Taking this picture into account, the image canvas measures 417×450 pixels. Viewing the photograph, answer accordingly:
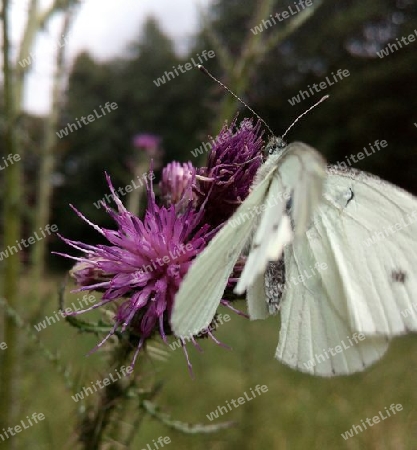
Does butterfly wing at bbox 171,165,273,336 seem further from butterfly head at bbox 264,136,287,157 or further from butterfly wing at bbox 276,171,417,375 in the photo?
butterfly wing at bbox 276,171,417,375

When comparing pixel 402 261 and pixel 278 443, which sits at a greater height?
pixel 402 261

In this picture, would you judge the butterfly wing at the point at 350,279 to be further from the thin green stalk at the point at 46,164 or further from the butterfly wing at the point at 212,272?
the thin green stalk at the point at 46,164

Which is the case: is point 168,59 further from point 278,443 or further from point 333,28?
point 278,443

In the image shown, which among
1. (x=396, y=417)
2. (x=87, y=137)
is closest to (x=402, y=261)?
(x=396, y=417)

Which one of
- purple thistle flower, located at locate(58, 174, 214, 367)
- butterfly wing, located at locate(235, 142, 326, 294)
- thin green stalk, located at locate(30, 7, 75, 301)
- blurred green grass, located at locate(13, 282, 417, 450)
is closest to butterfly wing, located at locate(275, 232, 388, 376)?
butterfly wing, located at locate(235, 142, 326, 294)

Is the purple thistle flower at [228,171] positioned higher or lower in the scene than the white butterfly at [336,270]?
higher

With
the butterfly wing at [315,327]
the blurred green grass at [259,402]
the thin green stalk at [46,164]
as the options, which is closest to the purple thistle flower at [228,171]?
the butterfly wing at [315,327]
